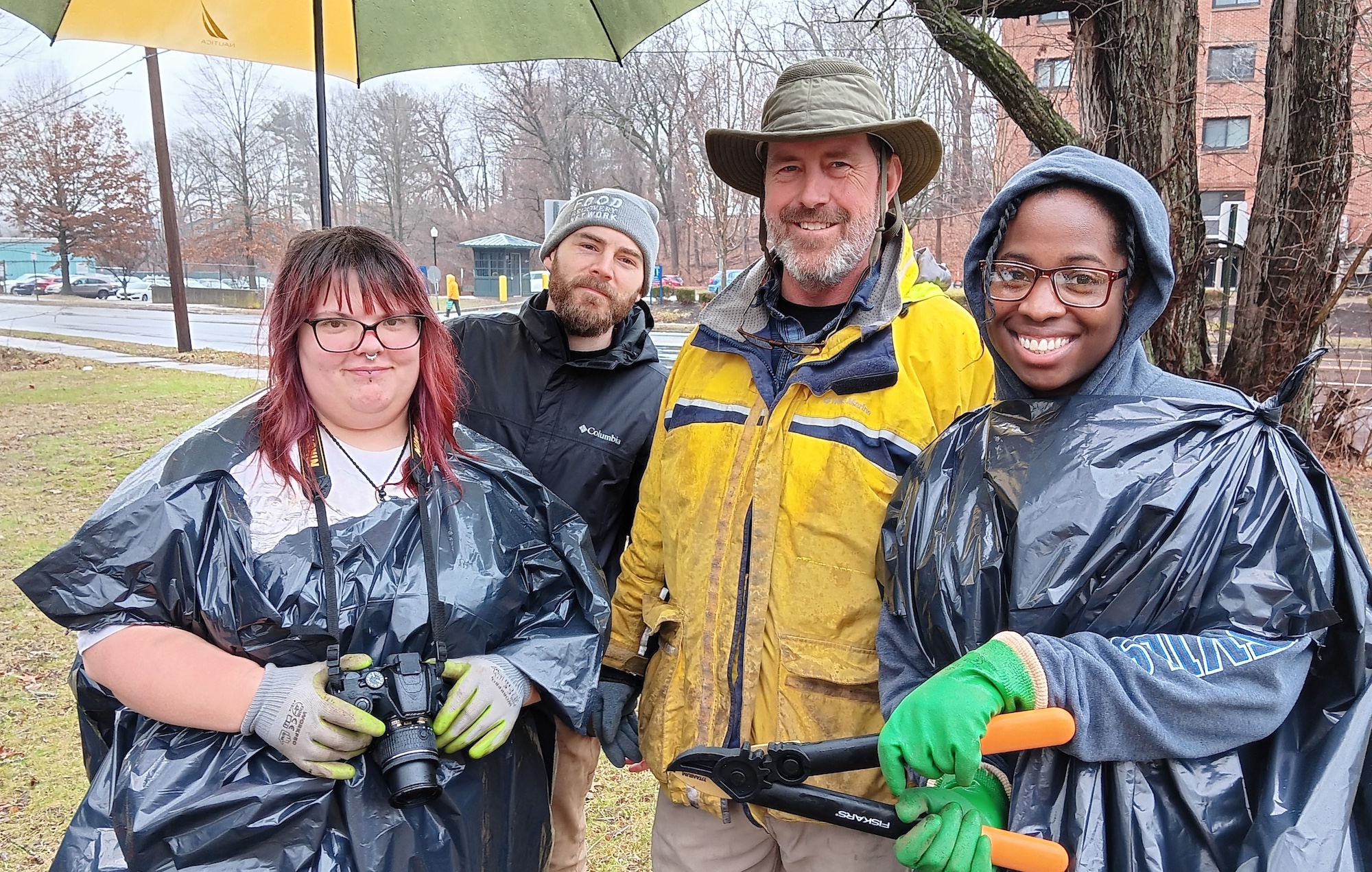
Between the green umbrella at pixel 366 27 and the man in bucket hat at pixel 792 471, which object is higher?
the green umbrella at pixel 366 27

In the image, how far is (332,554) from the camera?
1.78 meters

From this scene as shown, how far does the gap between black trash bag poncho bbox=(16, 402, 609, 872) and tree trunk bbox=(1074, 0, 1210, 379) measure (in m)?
4.87

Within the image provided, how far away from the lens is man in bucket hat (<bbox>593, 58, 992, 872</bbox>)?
6.38 ft

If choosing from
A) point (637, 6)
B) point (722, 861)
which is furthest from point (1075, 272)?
point (637, 6)

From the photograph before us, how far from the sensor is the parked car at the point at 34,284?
36.2 m

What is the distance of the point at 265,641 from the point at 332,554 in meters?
0.20

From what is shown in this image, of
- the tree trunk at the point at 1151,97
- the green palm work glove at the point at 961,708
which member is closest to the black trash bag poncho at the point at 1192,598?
the green palm work glove at the point at 961,708

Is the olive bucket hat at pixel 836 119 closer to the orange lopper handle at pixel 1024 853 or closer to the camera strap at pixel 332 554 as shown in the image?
the camera strap at pixel 332 554

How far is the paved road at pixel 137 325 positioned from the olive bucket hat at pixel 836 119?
1370 cm

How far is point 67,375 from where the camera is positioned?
14.1 meters

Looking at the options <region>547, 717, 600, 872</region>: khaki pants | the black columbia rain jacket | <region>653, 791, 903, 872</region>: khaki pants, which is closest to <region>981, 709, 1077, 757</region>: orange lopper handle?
<region>653, 791, 903, 872</region>: khaki pants

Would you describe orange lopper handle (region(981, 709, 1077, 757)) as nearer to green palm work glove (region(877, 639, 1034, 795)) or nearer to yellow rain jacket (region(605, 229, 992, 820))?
green palm work glove (region(877, 639, 1034, 795))

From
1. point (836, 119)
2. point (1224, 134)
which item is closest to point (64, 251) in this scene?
point (836, 119)

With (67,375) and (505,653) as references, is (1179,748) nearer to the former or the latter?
(505,653)
